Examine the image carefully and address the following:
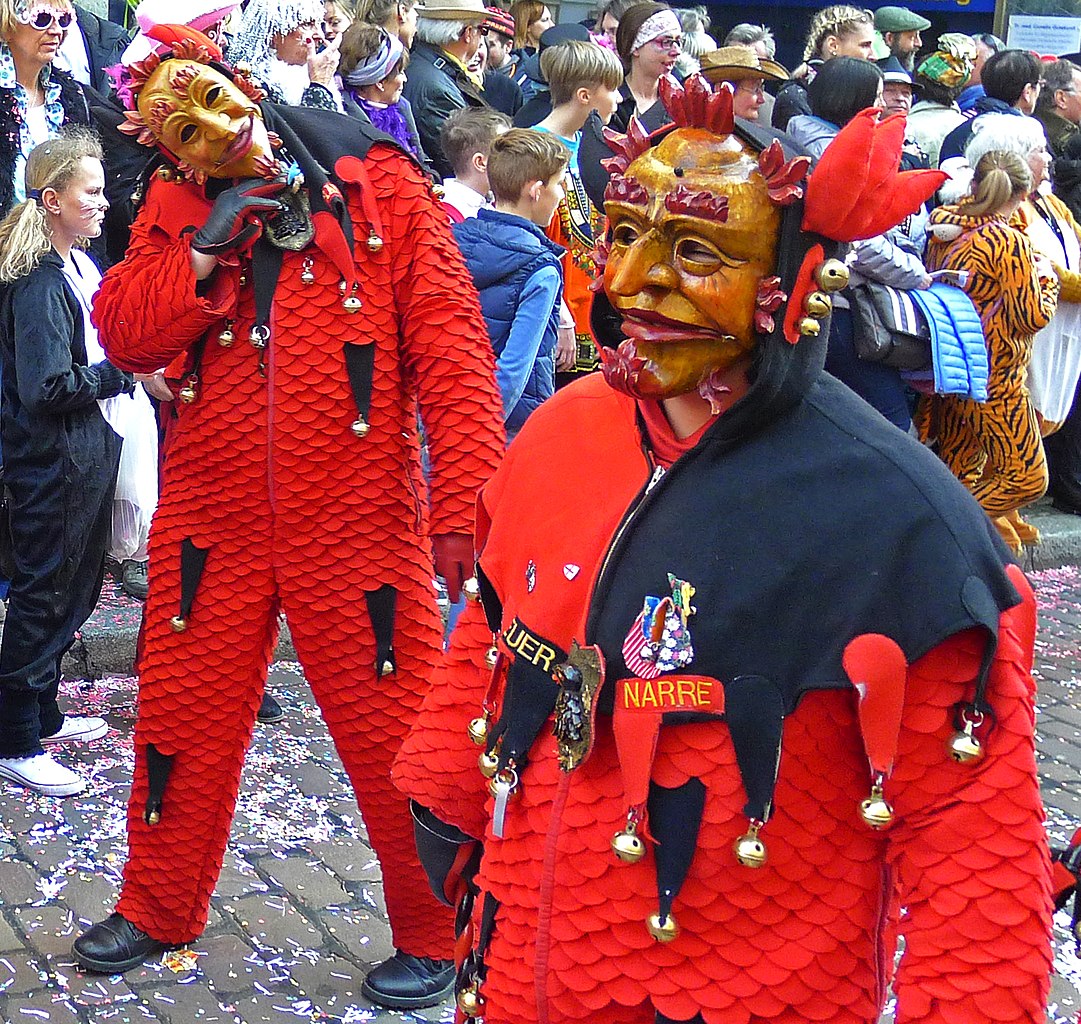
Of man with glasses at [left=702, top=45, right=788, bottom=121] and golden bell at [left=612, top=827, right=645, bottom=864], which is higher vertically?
golden bell at [left=612, top=827, right=645, bottom=864]

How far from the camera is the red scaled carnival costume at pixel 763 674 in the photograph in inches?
69.0

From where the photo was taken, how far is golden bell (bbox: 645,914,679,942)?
185 centimetres

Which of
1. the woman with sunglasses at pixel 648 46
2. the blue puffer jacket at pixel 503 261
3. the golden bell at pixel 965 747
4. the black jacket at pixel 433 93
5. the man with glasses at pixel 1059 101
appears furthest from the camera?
the man with glasses at pixel 1059 101

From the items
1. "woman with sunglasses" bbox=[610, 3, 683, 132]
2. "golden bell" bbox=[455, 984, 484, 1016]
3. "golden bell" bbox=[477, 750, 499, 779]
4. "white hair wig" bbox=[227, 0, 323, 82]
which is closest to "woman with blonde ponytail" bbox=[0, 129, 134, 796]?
"white hair wig" bbox=[227, 0, 323, 82]

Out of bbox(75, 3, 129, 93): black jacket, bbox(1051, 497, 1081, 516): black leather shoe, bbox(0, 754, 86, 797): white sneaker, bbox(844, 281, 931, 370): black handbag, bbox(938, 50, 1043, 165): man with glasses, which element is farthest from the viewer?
bbox(1051, 497, 1081, 516): black leather shoe

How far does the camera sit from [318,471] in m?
3.30

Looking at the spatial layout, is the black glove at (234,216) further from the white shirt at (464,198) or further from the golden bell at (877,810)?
the white shirt at (464,198)

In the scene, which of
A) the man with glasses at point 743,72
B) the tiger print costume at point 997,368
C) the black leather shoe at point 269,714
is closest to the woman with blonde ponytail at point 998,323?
the tiger print costume at point 997,368

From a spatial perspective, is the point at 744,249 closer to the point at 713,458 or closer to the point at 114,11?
the point at 713,458

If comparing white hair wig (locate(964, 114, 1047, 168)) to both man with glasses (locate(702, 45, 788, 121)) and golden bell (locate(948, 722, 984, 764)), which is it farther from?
golden bell (locate(948, 722, 984, 764))

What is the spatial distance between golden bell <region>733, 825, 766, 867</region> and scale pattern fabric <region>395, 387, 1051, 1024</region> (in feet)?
0.08

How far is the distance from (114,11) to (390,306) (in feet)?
19.7

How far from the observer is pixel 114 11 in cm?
848

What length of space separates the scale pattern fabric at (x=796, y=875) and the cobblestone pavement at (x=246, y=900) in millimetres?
1638
